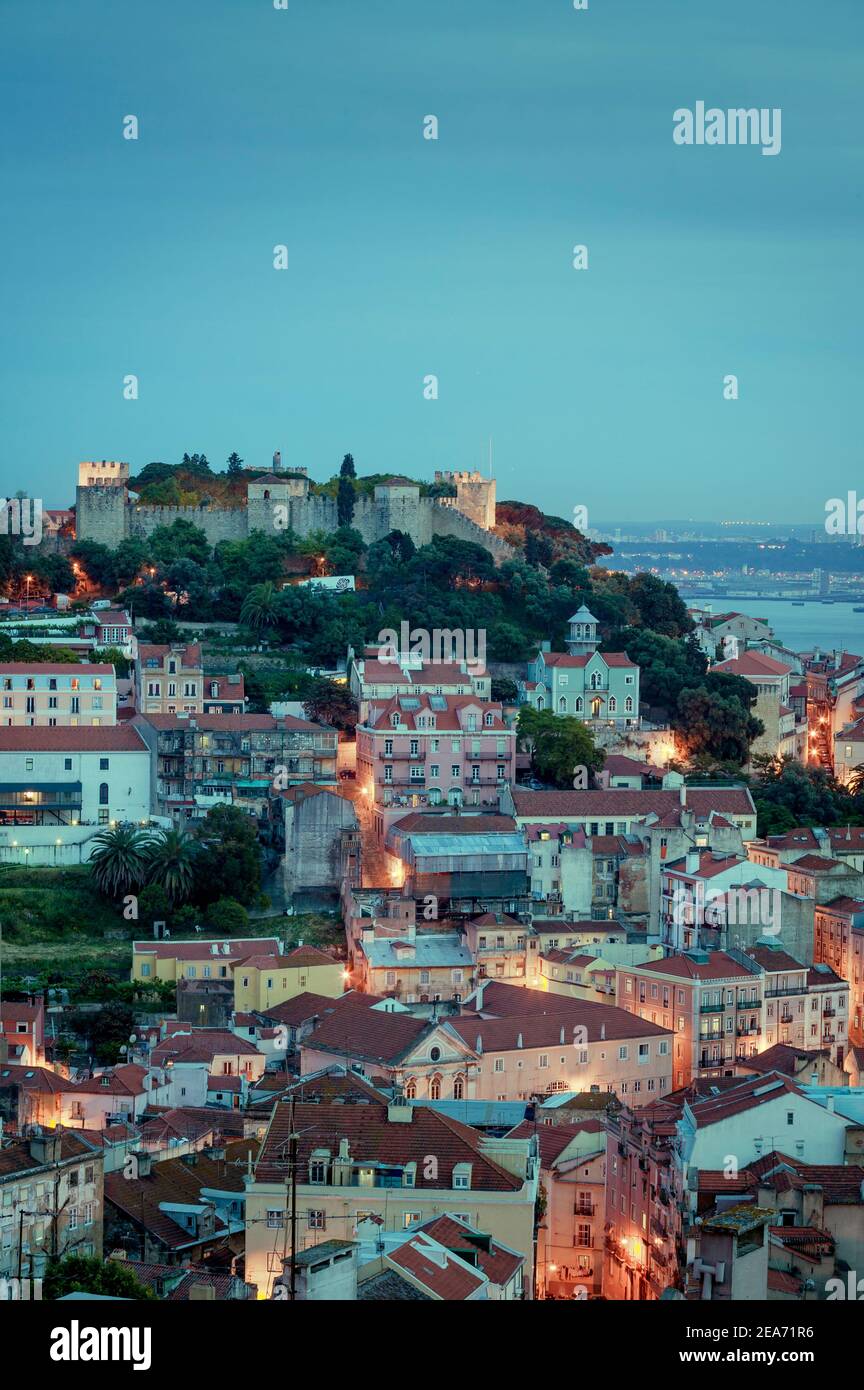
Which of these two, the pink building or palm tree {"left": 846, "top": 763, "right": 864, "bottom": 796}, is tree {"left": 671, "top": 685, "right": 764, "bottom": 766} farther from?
the pink building

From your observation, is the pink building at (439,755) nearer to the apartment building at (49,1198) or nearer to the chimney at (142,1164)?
the chimney at (142,1164)

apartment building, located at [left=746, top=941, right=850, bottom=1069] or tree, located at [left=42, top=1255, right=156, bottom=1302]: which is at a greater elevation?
tree, located at [left=42, top=1255, right=156, bottom=1302]

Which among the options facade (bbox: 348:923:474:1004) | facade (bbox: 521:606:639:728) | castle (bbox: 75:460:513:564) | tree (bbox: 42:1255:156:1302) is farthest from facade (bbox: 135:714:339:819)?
tree (bbox: 42:1255:156:1302)

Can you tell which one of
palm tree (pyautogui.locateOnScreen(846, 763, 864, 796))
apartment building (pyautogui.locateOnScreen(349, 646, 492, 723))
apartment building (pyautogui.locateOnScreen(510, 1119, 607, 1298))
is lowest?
apartment building (pyautogui.locateOnScreen(510, 1119, 607, 1298))

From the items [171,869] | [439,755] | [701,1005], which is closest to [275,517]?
[439,755]

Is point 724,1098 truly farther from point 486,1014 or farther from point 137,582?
point 137,582
